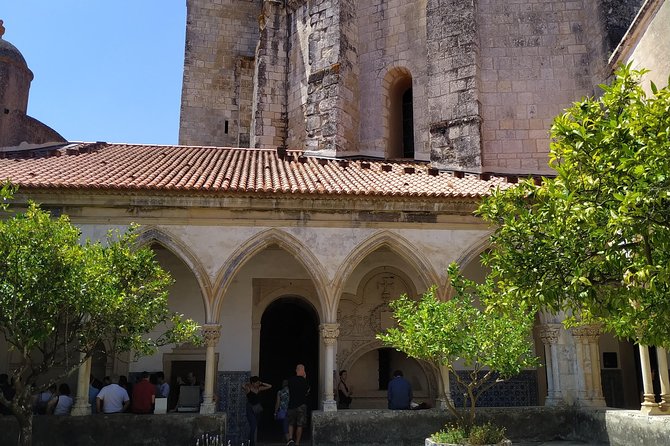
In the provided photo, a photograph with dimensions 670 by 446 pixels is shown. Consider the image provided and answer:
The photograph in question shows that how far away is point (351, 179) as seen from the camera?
11.5 metres

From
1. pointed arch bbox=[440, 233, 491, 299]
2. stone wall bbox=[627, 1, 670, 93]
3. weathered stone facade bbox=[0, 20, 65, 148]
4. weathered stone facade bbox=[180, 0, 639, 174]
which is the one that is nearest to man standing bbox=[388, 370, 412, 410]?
pointed arch bbox=[440, 233, 491, 299]

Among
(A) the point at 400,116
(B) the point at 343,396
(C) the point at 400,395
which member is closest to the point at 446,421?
(C) the point at 400,395

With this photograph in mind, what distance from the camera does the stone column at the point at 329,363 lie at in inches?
390

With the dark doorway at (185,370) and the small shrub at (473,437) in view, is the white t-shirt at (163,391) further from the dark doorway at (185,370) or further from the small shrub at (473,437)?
the small shrub at (473,437)

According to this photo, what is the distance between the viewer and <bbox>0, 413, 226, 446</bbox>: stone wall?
912 cm

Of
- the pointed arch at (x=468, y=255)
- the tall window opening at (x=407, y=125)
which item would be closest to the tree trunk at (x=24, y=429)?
the pointed arch at (x=468, y=255)

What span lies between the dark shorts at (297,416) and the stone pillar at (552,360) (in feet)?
13.6

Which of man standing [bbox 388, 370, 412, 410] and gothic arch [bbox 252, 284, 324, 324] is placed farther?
gothic arch [bbox 252, 284, 324, 324]

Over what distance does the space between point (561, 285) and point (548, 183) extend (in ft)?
3.14

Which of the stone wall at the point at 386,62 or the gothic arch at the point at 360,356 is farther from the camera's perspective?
the stone wall at the point at 386,62

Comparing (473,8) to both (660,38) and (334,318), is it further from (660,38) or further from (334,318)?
(334,318)

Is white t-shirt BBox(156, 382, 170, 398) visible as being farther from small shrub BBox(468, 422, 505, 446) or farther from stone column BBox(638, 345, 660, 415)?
stone column BBox(638, 345, 660, 415)

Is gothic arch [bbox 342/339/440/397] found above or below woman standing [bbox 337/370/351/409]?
above

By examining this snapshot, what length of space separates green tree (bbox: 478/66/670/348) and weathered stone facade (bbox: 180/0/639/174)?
25.3ft
